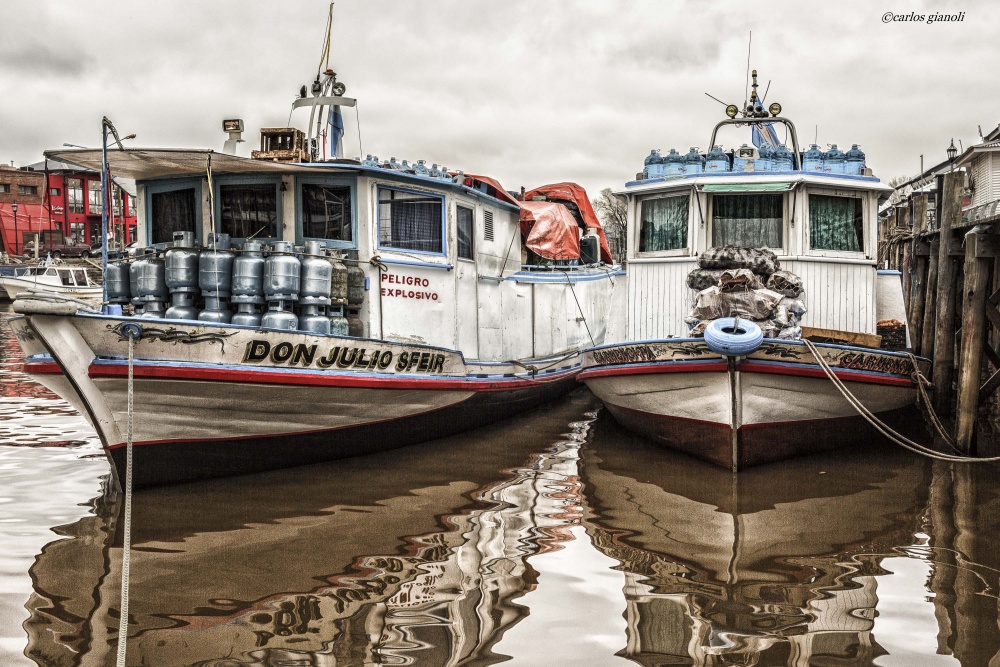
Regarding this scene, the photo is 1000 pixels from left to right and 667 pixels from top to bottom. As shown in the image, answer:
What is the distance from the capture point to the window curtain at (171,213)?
10227 mm

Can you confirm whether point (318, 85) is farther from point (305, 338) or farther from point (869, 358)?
point (869, 358)

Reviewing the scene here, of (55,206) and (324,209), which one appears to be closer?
(324,209)

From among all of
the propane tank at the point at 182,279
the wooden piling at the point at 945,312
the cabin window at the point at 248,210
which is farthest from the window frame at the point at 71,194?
the wooden piling at the point at 945,312

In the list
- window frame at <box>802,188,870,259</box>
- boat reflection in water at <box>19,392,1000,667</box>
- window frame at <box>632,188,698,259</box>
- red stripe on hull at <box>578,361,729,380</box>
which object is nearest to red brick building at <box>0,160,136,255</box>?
window frame at <box>632,188,698,259</box>

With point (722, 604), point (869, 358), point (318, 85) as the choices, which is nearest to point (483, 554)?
point (722, 604)

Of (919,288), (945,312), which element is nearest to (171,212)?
(945,312)

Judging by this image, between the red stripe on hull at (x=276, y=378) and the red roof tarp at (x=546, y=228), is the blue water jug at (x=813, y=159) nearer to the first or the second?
the red roof tarp at (x=546, y=228)

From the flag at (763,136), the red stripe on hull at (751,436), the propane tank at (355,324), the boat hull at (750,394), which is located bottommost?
Result: the red stripe on hull at (751,436)

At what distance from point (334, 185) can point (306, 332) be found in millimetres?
2313

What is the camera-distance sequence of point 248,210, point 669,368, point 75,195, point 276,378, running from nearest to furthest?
point 276,378
point 669,368
point 248,210
point 75,195

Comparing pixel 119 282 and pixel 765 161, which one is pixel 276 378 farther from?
pixel 765 161

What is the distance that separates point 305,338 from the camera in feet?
27.3

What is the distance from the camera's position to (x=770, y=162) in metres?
11.1

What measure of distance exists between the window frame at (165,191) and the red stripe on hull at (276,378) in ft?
9.44
